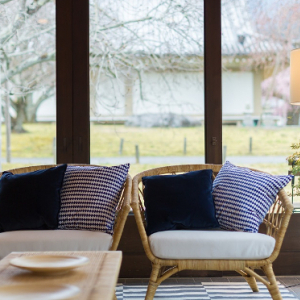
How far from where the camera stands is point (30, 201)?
116 inches

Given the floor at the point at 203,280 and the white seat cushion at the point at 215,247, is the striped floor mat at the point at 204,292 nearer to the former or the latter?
the floor at the point at 203,280

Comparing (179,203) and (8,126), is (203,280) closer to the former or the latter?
(179,203)

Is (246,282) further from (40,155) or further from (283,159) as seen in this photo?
(40,155)

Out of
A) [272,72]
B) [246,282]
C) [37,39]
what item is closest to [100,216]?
[246,282]

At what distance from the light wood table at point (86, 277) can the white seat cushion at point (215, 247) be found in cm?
69

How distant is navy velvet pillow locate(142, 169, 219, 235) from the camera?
2.93m

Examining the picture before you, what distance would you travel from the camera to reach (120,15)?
11.8ft

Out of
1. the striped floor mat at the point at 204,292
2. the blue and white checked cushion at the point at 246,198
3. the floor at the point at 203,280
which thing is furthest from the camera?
the floor at the point at 203,280

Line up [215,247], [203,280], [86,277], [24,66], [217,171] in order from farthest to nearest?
[24,66], [203,280], [217,171], [215,247], [86,277]

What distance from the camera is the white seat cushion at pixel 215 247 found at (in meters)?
2.65

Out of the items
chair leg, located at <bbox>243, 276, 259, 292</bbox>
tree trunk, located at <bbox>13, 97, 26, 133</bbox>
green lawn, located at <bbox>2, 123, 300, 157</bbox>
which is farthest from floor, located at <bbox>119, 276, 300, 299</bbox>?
tree trunk, located at <bbox>13, 97, 26, 133</bbox>

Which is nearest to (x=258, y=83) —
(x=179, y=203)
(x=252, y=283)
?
(x=179, y=203)

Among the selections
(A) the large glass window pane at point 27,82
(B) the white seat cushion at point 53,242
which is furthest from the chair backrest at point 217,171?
(A) the large glass window pane at point 27,82

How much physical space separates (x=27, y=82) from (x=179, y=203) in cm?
149
